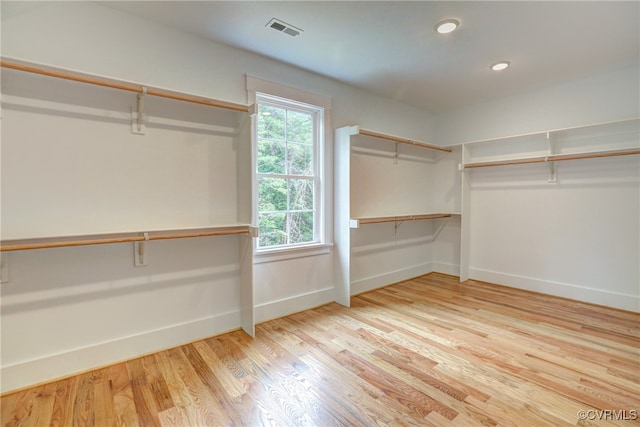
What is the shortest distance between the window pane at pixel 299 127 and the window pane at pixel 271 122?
74 millimetres

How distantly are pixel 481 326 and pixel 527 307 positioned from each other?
2.93 feet

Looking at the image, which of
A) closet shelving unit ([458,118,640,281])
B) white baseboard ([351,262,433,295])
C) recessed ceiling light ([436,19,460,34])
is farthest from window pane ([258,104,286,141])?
closet shelving unit ([458,118,640,281])

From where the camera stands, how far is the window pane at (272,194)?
9.52ft

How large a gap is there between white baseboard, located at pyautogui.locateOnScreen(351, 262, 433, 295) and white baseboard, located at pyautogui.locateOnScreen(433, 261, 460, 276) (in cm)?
7

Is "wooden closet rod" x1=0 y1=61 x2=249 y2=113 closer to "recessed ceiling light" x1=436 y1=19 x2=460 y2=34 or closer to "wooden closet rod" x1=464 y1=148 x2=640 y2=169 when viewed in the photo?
"recessed ceiling light" x1=436 y1=19 x2=460 y2=34

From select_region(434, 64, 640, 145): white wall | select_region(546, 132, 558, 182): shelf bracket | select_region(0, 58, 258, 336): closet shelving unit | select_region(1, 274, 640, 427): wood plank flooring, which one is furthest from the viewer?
select_region(546, 132, 558, 182): shelf bracket

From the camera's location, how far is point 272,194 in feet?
9.77

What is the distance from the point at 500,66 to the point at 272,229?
2789 millimetres

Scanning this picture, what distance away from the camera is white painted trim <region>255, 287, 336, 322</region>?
2.92 meters

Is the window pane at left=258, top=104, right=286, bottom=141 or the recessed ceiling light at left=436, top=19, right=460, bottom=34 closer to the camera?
the recessed ceiling light at left=436, top=19, right=460, bottom=34

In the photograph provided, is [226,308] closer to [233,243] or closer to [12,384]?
[233,243]

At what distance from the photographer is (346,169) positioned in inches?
129

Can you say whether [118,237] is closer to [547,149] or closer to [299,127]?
[299,127]

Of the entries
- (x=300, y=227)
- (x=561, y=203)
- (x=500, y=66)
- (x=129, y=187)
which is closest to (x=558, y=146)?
(x=561, y=203)
